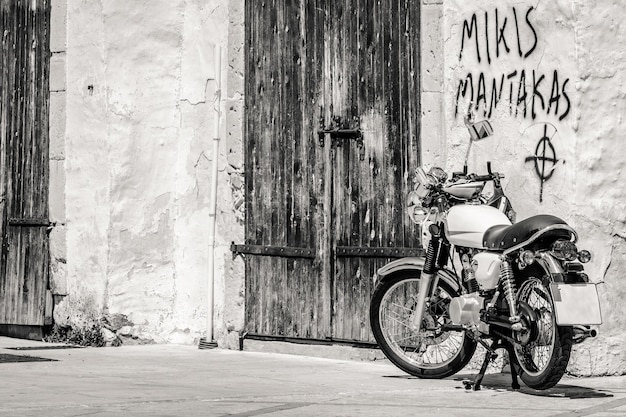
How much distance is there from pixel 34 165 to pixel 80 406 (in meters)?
4.50

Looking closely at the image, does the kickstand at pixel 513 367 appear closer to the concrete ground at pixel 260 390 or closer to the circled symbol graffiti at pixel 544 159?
the concrete ground at pixel 260 390

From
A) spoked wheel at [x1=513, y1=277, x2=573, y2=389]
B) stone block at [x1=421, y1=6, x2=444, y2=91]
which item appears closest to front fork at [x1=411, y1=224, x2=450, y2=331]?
spoked wheel at [x1=513, y1=277, x2=573, y2=389]

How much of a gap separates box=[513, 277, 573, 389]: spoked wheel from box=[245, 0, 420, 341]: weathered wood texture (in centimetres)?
172

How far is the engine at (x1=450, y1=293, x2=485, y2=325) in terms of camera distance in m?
7.06

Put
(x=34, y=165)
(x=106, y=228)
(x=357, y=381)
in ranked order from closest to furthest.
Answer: (x=357, y=381) < (x=106, y=228) < (x=34, y=165)

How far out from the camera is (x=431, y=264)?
24.6 feet

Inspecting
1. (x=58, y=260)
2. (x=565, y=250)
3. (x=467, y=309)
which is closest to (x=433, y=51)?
(x=467, y=309)

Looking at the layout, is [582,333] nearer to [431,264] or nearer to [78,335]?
[431,264]

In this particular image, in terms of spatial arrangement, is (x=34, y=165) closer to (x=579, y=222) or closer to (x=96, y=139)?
(x=96, y=139)

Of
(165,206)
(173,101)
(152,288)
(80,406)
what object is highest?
(173,101)

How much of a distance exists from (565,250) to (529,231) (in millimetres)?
232

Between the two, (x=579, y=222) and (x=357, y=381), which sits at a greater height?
(x=579, y=222)

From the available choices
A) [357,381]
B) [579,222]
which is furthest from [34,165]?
[579,222]

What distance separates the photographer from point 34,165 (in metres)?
10.4
